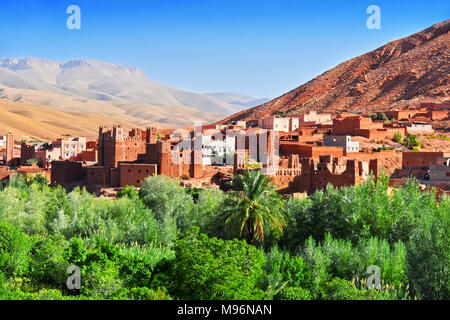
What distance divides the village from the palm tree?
636 cm

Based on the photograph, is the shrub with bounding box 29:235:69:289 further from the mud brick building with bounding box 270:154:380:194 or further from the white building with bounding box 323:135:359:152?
the white building with bounding box 323:135:359:152

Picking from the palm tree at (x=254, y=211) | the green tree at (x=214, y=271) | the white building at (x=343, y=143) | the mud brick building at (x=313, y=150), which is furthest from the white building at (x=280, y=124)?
the green tree at (x=214, y=271)

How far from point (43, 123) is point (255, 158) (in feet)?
262

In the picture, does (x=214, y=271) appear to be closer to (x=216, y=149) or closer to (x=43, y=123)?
(x=216, y=149)

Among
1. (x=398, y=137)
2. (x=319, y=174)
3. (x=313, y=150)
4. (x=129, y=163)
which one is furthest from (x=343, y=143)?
(x=129, y=163)

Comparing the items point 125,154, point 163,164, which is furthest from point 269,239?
point 125,154

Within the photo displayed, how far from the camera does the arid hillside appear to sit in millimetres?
94844

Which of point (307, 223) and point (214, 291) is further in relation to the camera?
point (307, 223)

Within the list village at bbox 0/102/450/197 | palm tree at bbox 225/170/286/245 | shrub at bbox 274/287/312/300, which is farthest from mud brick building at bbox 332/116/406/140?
shrub at bbox 274/287/312/300

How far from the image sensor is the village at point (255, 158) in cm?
3030

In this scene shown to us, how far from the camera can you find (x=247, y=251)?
14508 millimetres

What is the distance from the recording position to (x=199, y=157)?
111 ft

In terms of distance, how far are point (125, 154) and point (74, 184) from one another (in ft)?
11.5
